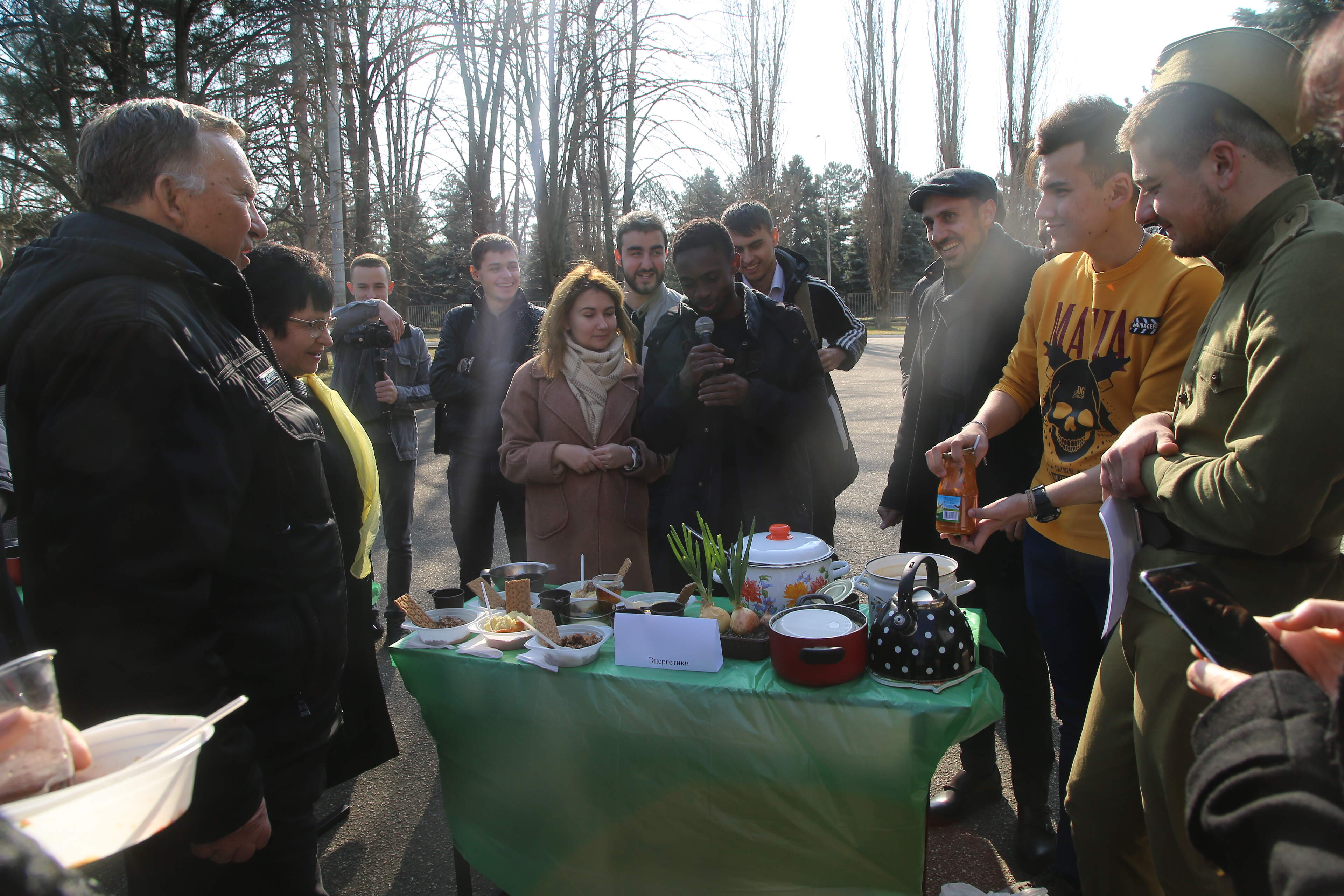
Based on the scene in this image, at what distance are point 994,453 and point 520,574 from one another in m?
1.71

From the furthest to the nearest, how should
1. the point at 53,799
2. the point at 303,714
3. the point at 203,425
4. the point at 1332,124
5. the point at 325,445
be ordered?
the point at 325,445 → the point at 303,714 → the point at 203,425 → the point at 1332,124 → the point at 53,799

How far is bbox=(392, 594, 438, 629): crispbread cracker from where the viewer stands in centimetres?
227

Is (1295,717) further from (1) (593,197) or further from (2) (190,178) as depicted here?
(1) (593,197)

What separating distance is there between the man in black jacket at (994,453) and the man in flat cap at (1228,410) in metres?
0.84

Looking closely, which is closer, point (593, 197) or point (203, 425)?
point (203, 425)

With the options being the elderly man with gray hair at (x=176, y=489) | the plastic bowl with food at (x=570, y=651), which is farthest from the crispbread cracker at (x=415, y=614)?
the elderly man with gray hair at (x=176, y=489)

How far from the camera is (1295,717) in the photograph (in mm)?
776

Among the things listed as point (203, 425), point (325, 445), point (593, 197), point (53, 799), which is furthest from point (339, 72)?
point (53, 799)

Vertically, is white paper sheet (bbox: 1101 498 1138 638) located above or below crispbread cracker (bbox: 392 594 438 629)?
above

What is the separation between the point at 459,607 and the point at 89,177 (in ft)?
4.88

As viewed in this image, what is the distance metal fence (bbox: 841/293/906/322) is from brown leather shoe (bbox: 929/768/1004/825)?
32.0 meters

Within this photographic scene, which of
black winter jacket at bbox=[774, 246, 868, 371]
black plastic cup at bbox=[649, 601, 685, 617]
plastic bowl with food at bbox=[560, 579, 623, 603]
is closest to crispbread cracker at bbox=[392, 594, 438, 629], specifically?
plastic bowl with food at bbox=[560, 579, 623, 603]

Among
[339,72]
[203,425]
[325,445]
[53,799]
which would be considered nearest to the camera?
[53,799]

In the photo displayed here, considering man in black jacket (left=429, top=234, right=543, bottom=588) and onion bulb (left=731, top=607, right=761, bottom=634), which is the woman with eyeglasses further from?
man in black jacket (left=429, top=234, right=543, bottom=588)
